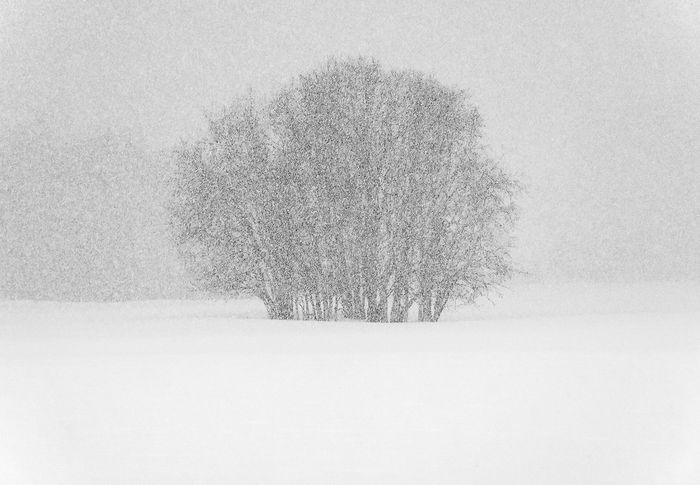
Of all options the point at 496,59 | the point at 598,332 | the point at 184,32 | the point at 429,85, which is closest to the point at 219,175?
the point at 184,32

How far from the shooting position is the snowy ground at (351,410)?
538 centimetres

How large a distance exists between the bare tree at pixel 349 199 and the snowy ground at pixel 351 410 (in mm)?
3009

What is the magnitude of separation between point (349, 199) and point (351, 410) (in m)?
5.60

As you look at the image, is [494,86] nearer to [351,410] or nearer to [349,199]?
[349,199]

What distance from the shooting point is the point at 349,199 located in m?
11.3

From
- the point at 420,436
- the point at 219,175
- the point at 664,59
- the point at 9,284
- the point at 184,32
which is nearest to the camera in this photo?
the point at 420,436

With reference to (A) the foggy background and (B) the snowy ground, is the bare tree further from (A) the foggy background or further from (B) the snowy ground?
(B) the snowy ground

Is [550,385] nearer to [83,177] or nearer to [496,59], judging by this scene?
[496,59]

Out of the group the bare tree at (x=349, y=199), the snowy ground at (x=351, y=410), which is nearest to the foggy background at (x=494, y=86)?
the bare tree at (x=349, y=199)

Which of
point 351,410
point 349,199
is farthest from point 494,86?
point 351,410

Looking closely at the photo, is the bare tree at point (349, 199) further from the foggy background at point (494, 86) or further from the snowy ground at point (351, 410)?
the snowy ground at point (351, 410)

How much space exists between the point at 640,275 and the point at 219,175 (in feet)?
27.1

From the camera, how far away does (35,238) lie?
16.9m

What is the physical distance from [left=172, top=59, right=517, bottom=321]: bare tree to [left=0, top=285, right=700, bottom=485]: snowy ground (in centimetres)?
301
